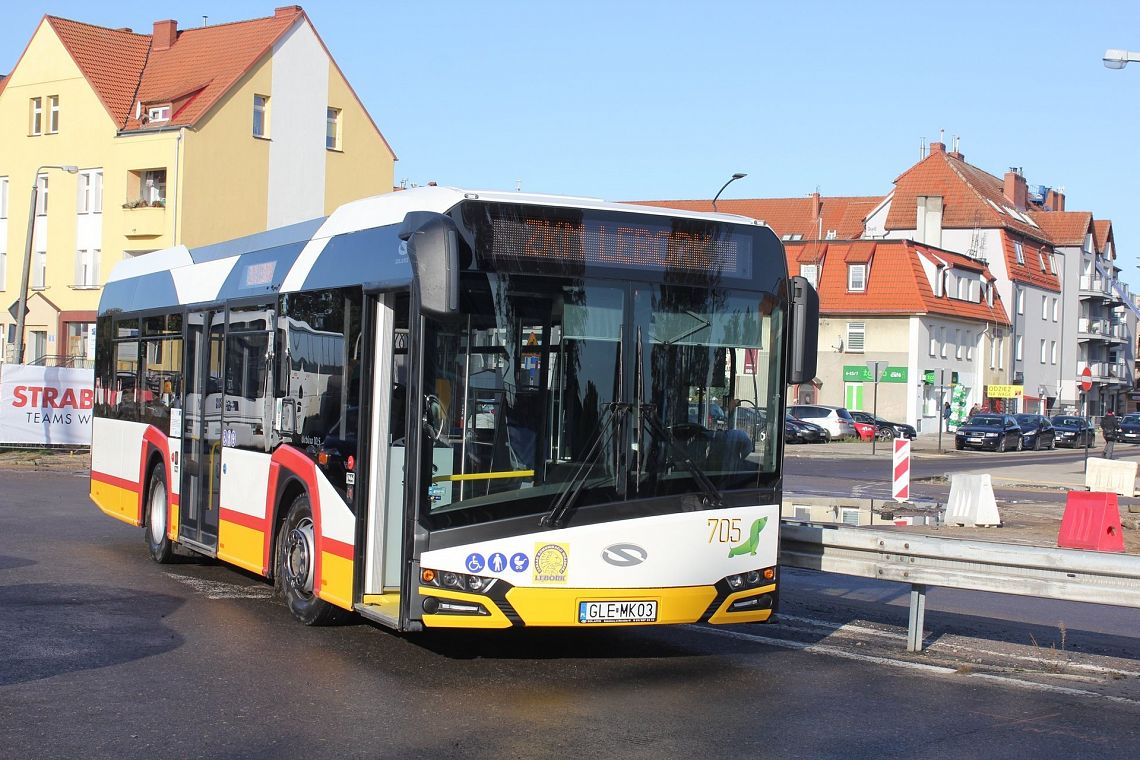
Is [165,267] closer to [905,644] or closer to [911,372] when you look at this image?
[905,644]

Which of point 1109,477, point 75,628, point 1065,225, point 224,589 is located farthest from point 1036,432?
point 75,628

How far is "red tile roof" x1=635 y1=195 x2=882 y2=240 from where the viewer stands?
96.9 m

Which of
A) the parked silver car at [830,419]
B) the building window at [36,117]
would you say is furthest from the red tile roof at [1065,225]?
the building window at [36,117]

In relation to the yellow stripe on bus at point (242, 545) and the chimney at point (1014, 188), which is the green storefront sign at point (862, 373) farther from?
the yellow stripe on bus at point (242, 545)

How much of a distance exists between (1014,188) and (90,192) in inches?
2616

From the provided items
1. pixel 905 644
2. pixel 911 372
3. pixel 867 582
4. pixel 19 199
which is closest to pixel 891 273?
pixel 911 372

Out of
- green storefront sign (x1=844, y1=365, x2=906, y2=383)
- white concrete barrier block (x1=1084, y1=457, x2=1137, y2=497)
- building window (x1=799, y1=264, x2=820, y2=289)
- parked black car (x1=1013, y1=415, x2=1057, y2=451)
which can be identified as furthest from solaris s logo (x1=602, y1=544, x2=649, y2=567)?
building window (x1=799, y1=264, x2=820, y2=289)

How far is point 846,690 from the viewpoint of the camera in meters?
8.59

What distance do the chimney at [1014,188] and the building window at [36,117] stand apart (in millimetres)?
65131

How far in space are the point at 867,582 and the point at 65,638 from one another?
27.0ft

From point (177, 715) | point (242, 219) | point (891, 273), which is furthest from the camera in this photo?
point (891, 273)

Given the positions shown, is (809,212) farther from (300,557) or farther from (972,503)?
(300,557)

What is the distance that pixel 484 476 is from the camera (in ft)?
27.9

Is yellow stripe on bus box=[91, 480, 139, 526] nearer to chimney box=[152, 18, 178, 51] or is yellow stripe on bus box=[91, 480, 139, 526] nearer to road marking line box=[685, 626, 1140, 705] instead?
road marking line box=[685, 626, 1140, 705]
